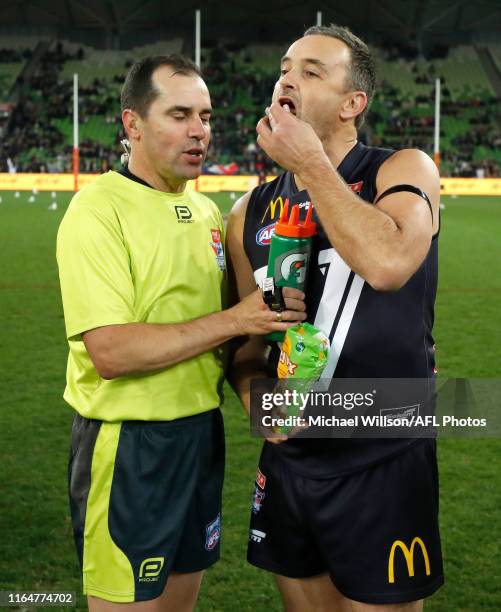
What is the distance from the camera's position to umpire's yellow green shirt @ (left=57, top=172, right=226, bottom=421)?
2.73 meters

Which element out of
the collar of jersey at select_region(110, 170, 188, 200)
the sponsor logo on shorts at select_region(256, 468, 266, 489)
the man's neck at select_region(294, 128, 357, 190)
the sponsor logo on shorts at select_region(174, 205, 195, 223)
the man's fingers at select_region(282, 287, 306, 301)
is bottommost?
the sponsor logo on shorts at select_region(256, 468, 266, 489)

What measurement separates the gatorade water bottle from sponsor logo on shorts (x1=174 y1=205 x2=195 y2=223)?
1.79 ft

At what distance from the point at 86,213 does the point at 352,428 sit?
1107 millimetres

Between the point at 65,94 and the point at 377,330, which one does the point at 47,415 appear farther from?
the point at 65,94

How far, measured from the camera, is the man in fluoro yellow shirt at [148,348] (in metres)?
2.73

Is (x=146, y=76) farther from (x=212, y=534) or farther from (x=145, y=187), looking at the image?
(x=212, y=534)

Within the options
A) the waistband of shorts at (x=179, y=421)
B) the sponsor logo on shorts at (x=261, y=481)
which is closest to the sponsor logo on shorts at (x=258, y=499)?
the sponsor logo on shorts at (x=261, y=481)

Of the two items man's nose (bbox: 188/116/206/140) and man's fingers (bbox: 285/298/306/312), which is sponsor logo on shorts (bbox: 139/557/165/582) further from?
man's nose (bbox: 188/116/206/140)

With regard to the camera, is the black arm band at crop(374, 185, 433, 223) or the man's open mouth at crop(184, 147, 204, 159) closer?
the black arm band at crop(374, 185, 433, 223)

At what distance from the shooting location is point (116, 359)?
8.87ft

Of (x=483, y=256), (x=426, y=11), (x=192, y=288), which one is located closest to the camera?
(x=192, y=288)

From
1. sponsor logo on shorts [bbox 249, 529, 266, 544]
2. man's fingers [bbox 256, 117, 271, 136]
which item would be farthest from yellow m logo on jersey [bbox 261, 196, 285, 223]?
sponsor logo on shorts [bbox 249, 529, 266, 544]

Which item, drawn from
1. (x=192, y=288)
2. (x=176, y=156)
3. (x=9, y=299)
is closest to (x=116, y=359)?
(x=192, y=288)

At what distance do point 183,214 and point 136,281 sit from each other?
0.31 m
